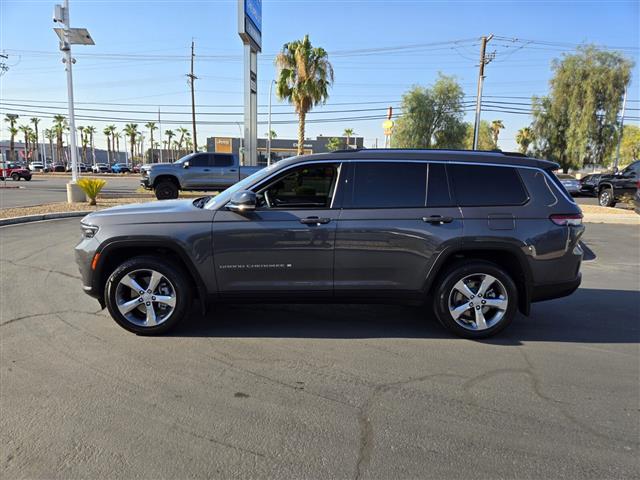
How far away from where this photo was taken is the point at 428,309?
5.16 metres

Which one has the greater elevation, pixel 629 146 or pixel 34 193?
pixel 629 146

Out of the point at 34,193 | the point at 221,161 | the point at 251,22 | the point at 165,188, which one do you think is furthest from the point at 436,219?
the point at 34,193

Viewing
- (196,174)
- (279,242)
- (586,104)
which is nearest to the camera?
(279,242)

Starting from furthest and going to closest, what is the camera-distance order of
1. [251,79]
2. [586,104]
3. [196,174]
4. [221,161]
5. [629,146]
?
[629,146]
[586,104]
[251,79]
[221,161]
[196,174]

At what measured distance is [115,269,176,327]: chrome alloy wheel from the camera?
4.11 m

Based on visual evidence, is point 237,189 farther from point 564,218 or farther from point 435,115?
point 435,115

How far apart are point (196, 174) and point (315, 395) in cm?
1546

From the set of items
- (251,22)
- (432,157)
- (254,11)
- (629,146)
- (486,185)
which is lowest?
(486,185)

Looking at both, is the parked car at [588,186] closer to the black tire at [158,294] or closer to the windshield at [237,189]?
the windshield at [237,189]

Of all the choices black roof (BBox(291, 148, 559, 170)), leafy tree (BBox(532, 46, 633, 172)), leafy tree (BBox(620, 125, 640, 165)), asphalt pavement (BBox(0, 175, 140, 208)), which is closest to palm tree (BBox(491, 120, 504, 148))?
leafy tree (BBox(620, 125, 640, 165))

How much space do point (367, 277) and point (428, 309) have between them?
1432mm

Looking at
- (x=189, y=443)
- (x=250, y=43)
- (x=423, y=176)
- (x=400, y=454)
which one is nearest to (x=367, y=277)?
(x=423, y=176)

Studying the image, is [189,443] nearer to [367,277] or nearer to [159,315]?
[159,315]

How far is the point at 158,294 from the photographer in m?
4.16
